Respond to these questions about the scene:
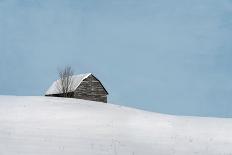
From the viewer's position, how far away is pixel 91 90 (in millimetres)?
61281

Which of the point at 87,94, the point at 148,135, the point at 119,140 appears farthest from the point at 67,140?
the point at 87,94

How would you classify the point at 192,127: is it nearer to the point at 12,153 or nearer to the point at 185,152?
the point at 185,152

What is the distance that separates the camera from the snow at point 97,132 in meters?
18.7

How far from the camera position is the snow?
18.7 meters

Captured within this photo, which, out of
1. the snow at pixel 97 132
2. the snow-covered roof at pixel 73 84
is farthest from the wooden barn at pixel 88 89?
the snow at pixel 97 132

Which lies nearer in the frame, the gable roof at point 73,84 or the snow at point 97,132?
the snow at point 97,132

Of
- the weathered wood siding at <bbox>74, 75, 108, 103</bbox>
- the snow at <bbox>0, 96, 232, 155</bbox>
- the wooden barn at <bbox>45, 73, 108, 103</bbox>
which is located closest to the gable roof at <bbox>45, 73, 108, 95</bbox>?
the wooden barn at <bbox>45, 73, 108, 103</bbox>

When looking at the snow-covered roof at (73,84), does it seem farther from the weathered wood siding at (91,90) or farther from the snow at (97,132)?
the snow at (97,132)

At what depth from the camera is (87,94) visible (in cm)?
6112

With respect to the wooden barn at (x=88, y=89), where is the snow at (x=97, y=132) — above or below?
below

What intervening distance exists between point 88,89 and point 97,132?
37.5 m

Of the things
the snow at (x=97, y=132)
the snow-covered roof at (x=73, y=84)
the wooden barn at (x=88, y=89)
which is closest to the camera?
the snow at (x=97, y=132)

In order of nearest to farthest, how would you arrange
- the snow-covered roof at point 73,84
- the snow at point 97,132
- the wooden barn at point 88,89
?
the snow at point 97,132 → the wooden barn at point 88,89 → the snow-covered roof at point 73,84

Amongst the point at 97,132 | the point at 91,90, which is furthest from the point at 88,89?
the point at 97,132
